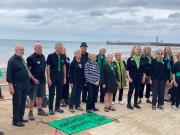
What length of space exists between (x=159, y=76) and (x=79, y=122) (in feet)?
10.1

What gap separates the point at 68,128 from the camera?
268 inches

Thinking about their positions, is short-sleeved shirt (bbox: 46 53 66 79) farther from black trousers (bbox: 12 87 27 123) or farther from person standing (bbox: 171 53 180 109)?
person standing (bbox: 171 53 180 109)

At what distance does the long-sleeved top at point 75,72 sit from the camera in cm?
839

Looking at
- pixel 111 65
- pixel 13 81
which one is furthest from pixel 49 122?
pixel 111 65

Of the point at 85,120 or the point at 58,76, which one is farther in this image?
the point at 58,76

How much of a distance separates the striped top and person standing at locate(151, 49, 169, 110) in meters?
1.88

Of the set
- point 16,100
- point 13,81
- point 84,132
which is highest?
point 13,81

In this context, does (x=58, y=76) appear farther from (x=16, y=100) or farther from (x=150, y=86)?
(x=150, y=86)

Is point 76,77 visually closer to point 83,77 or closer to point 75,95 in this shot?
point 83,77

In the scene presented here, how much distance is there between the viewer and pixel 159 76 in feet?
29.9

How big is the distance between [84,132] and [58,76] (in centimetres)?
193

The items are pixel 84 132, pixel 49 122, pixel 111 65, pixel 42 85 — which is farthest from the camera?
pixel 111 65

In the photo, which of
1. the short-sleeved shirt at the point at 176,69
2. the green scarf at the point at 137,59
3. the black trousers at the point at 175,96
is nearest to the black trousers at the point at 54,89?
the green scarf at the point at 137,59

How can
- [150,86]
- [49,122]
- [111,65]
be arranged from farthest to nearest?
[150,86] → [111,65] → [49,122]
